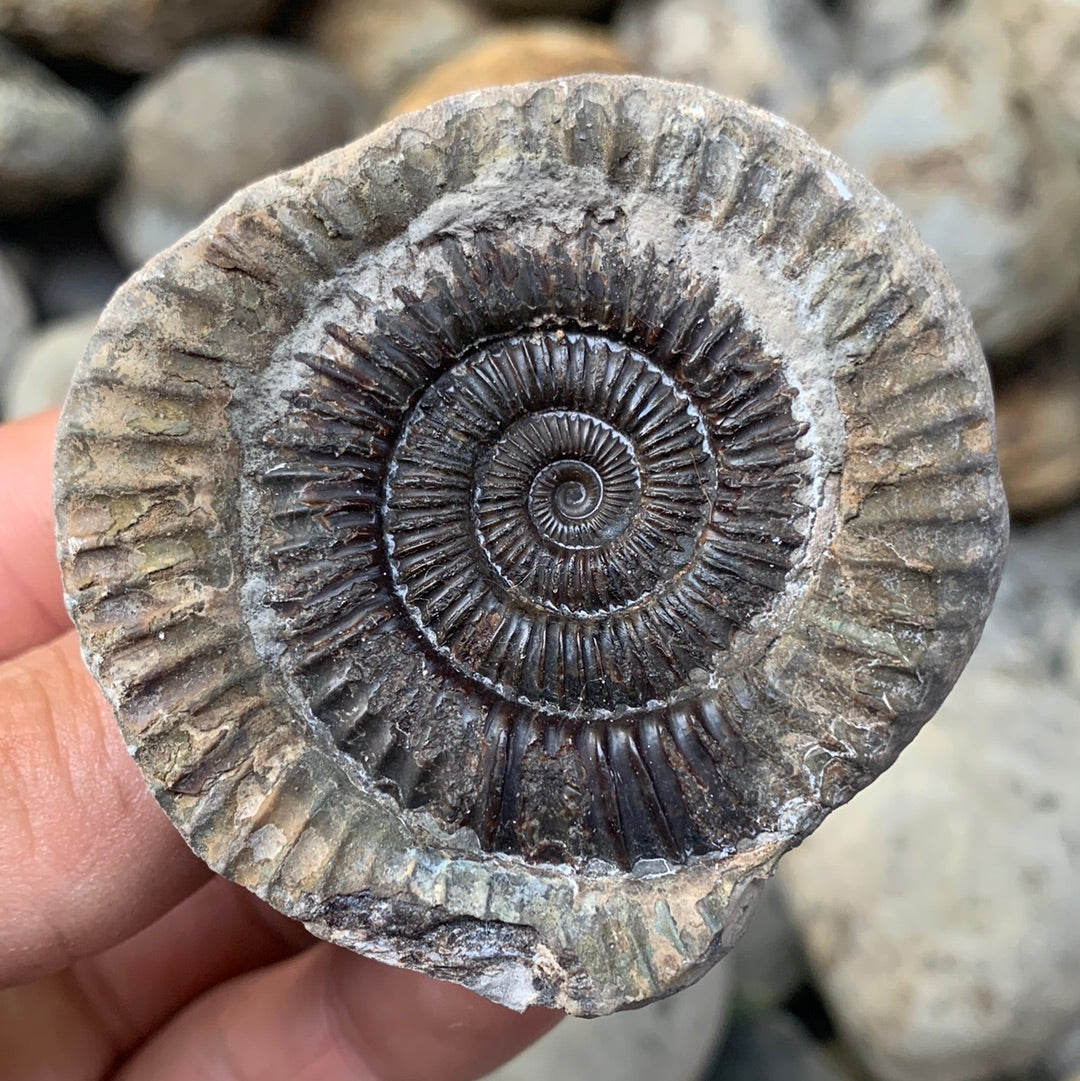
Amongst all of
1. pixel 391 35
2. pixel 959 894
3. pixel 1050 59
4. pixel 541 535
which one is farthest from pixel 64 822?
pixel 391 35

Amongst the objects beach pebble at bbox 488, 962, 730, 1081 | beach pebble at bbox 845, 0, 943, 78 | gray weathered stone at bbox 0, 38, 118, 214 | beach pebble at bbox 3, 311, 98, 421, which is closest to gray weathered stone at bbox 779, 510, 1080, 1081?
beach pebble at bbox 488, 962, 730, 1081

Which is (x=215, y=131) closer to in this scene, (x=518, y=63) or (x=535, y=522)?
(x=518, y=63)

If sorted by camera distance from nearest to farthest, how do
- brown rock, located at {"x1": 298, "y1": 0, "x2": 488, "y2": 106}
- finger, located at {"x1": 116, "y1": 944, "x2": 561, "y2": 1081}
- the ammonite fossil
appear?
the ammonite fossil → finger, located at {"x1": 116, "y1": 944, "x2": 561, "y2": 1081} → brown rock, located at {"x1": 298, "y1": 0, "x2": 488, "y2": 106}

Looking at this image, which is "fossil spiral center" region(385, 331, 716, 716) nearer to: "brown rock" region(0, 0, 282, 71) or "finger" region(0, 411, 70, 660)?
"finger" region(0, 411, 70, 660)

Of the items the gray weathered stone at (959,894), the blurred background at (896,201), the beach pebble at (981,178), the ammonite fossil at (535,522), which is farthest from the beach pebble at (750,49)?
the ammonite fossil at (535,522)

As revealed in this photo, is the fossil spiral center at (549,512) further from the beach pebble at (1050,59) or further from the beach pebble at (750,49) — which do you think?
the beach pebble at (750,49)

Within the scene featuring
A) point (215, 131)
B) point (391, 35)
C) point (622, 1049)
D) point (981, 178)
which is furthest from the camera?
point (391, 35)

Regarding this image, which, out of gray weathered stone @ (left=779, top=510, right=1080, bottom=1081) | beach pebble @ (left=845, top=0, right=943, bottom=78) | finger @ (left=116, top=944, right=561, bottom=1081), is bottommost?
finger @ (left=116, top=944, right=561, bottom=1081)
